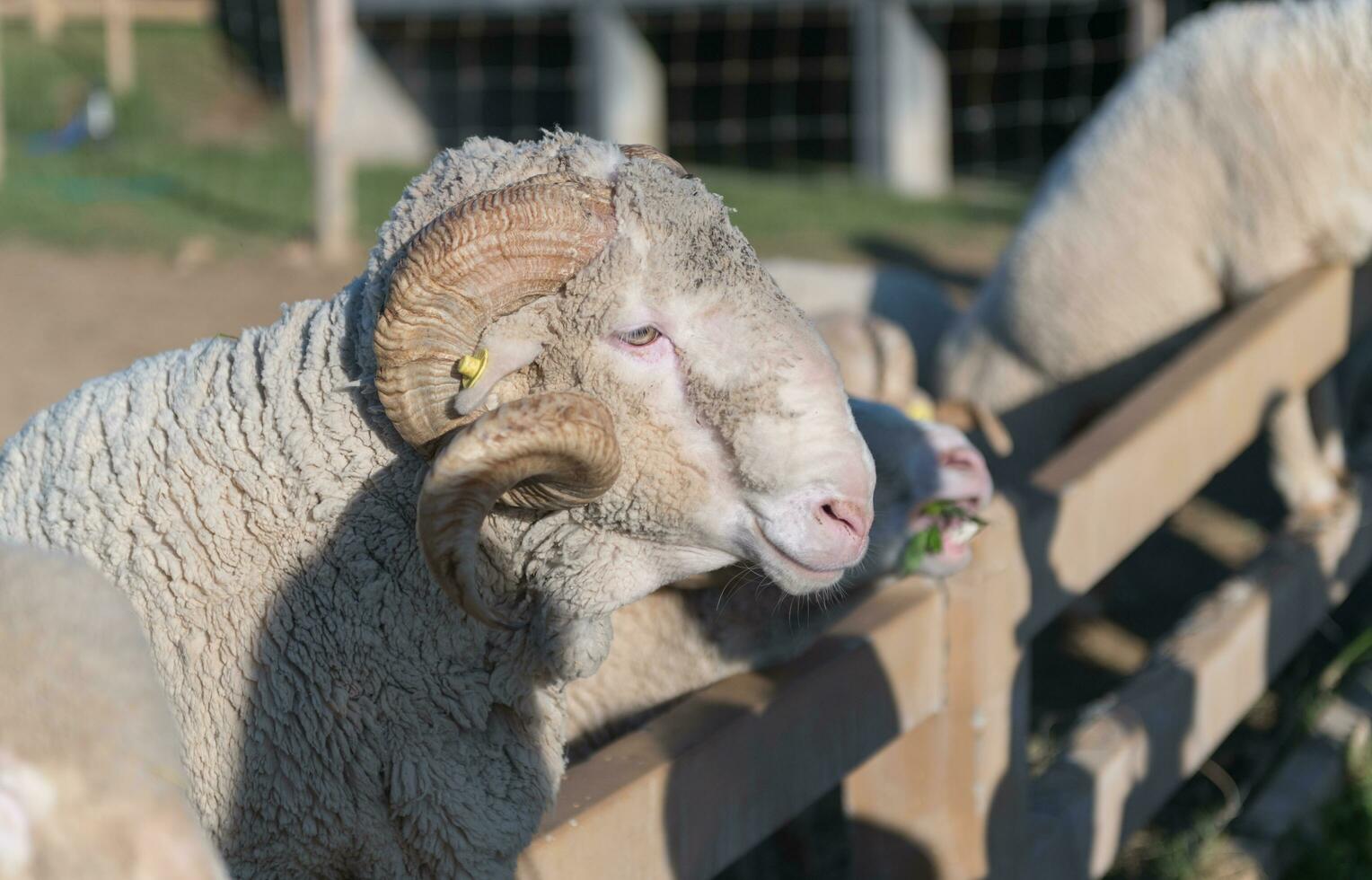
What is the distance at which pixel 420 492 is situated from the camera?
1598 mm

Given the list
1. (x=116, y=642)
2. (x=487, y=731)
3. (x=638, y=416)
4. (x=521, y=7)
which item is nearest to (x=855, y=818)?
(x=487, y=731)

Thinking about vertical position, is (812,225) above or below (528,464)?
below

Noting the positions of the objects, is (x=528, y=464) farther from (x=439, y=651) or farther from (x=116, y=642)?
(x=116, y=642)

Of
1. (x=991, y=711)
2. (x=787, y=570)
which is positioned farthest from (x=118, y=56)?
(x=787, y=570)

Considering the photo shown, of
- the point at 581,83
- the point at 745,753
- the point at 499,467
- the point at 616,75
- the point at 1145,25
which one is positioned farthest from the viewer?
the point at 581,83

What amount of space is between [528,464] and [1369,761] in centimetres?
289

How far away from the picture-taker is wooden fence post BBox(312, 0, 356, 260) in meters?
7.77

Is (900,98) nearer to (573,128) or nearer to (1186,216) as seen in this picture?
(573,128)

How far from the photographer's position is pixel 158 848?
0.76 m

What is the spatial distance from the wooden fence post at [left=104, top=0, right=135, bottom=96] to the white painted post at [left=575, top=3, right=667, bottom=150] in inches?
182

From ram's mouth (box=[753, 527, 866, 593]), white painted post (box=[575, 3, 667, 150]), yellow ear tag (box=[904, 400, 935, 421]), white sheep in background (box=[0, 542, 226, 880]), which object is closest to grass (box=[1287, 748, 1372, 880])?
yellow ear tag (box=[904, 400, 935, 421])

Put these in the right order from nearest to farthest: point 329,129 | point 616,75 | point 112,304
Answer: point 112,304 → point 329,129 → point 616,75

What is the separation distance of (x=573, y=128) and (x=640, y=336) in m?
12.3

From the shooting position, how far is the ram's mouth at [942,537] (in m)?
2.37
